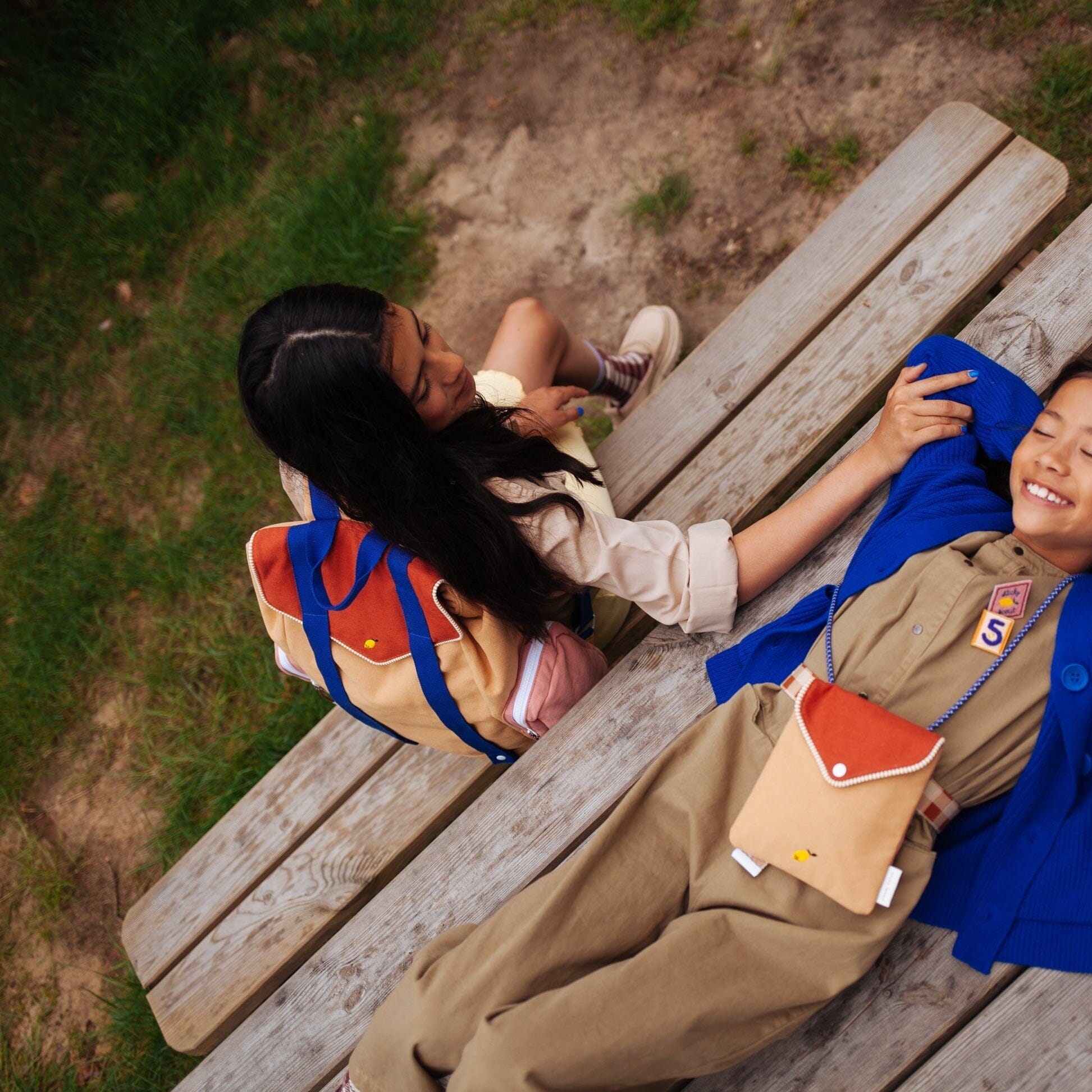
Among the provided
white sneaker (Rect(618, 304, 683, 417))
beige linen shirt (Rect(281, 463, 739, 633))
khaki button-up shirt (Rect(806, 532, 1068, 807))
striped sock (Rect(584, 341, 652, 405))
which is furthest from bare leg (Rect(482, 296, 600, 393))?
khaki button-up shirt (Rect(806, 532, 1068, 807))

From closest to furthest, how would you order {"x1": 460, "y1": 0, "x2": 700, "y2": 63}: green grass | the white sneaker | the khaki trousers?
the khaki trousers, the white sneaker, {"x1": 460, "y1": 0, "x2": 700, "y2": 63}: green grass

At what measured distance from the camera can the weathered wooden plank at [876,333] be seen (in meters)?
1.90

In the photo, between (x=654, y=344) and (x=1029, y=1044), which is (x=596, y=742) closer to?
(x=1029, y=1044)

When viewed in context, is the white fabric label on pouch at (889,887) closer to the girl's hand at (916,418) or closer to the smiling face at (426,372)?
the girl's hand at (916,418)

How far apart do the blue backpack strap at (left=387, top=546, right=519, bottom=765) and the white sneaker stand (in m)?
1.36

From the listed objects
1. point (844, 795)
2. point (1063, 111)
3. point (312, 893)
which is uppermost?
point (1063, 111)

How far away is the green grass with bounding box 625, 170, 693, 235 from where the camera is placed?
3021 millimetres

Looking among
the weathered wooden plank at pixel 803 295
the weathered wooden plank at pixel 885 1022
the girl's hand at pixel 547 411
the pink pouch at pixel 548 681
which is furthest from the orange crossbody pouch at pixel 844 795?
the girl's hand at pixel 547 411

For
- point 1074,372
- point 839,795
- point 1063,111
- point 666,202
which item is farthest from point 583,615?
point 1063,111

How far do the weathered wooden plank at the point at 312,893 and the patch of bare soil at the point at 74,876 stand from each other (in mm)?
988

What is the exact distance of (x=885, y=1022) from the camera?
1519 millimetres

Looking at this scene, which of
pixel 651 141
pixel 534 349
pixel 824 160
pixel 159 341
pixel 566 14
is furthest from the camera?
pixel 159 341

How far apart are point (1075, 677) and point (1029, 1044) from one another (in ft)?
1.98

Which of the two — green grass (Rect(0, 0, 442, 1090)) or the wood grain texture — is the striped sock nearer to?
the wood grain texture
